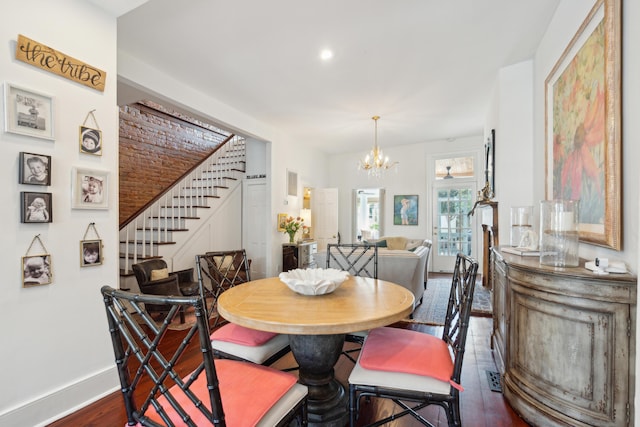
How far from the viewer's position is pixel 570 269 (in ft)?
5.35

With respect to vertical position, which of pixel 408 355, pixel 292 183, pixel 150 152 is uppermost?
pixel 150 152

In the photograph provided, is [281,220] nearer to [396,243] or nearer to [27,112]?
[396,243]

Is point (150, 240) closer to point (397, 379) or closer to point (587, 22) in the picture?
point (397, 379)

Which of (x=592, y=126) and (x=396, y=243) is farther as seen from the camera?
(x=396, y=243)

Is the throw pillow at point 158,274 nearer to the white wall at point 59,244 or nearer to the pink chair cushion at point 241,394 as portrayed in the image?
the white wall at point 59,244

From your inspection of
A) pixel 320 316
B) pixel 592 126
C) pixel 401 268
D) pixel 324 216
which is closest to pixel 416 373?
pixel 320 316

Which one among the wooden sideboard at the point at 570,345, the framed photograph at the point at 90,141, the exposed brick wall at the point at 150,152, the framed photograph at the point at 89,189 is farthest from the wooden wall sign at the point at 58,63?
the exposed brick wall at the point at 150,152

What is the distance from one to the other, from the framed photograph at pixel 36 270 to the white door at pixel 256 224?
3925 mm

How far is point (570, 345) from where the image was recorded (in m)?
1.57

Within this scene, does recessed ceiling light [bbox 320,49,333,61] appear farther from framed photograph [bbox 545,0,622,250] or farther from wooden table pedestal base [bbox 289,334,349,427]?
wooden table pedestal base [bbox 289,334,349,427]

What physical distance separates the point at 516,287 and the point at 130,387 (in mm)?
2085

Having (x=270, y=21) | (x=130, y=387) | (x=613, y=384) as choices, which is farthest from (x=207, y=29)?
(x=613, y=384)

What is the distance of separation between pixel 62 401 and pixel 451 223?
6.87m

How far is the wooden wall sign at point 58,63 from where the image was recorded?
1.75 m
